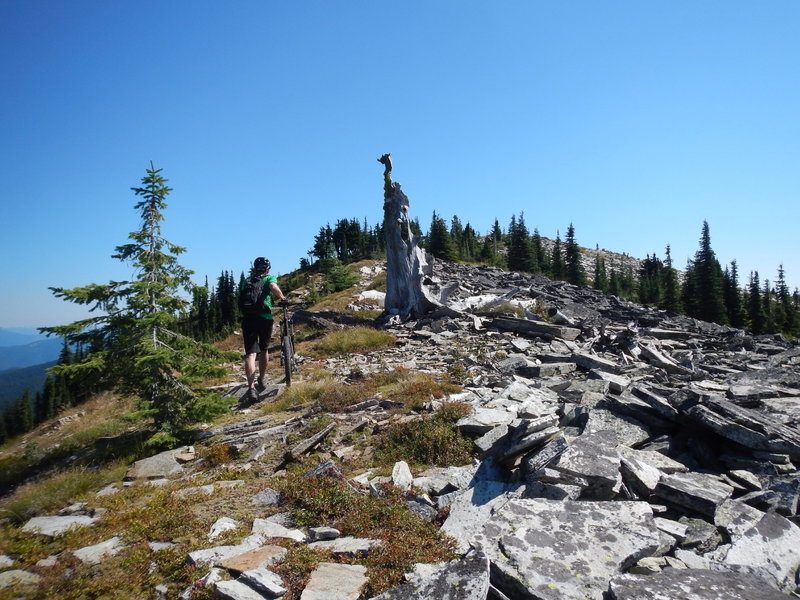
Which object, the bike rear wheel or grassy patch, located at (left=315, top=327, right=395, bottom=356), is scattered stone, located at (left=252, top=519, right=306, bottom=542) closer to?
the bike rear wheel

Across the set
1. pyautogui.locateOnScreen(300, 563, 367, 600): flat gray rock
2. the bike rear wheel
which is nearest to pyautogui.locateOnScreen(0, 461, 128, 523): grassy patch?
the bike rear wheel

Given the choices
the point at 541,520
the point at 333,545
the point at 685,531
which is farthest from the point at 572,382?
the point at 333,545

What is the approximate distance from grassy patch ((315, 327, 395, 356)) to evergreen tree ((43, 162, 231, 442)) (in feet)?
25.1

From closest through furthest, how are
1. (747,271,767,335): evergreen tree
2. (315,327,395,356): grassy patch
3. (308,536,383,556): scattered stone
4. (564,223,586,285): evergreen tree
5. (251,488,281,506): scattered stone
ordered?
(308,536,383,556): scattered stone → (251,488,281,506): scattered stone → (315,327,395,356): grassy patch → (747,271,767,335): evergreen tree → (564,223,586,285): evergreen tree

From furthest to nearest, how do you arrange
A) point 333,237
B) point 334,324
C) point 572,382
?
point 333,237 < point 334,324 < point 572,382

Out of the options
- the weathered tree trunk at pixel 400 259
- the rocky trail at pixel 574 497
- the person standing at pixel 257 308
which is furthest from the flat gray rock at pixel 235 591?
the weathered tree trunk at pixel 400 259

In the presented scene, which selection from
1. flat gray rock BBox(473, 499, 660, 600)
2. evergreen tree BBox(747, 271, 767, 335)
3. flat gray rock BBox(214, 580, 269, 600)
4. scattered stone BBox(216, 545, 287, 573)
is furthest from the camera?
evergreen tree BBox(747, 271, 767, 335)

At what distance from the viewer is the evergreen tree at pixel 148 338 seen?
23.9 feet

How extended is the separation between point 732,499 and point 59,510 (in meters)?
8.46

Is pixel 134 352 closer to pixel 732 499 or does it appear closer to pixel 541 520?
pixel 541 520

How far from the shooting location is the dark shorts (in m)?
9.03

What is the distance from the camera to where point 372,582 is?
10.4 ft

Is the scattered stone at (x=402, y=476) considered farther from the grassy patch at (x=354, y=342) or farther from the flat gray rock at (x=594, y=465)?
the grassy patch at (x=354, y=342)

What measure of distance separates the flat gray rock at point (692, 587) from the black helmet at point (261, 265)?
8.46 metres
